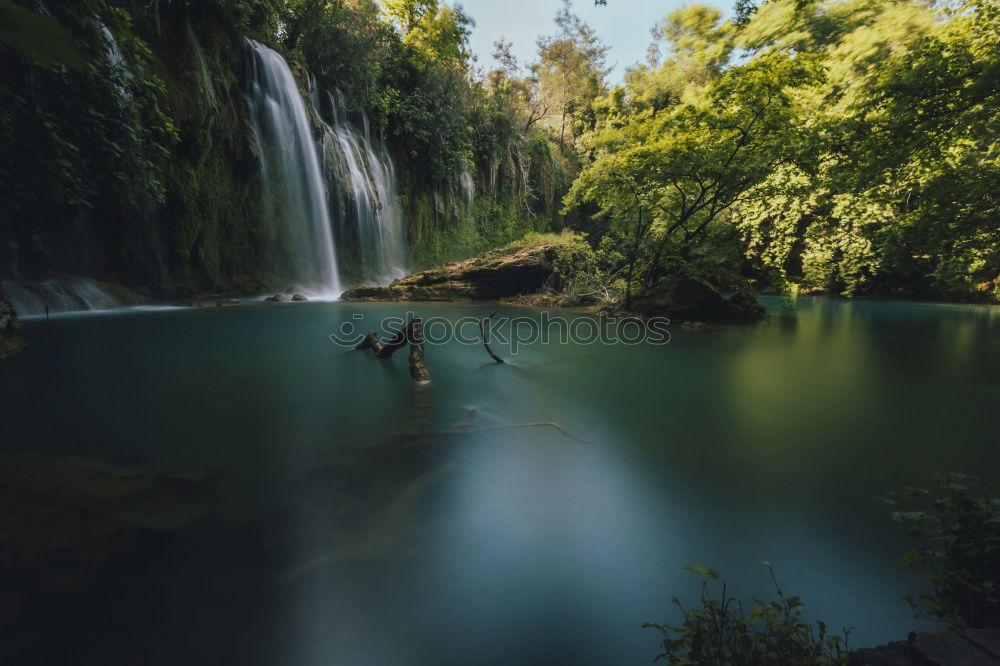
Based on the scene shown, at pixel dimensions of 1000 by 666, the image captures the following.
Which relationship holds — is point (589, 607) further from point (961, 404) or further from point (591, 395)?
point (961, 404)

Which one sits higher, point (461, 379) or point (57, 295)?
point (57, 295)

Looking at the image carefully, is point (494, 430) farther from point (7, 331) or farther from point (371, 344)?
point (7, 331)

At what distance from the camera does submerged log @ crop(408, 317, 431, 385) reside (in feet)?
16.8

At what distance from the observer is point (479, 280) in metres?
15.0

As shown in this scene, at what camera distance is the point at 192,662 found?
63.0 inches

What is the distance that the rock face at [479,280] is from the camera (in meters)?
14.5

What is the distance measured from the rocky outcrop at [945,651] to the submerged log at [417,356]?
432cm

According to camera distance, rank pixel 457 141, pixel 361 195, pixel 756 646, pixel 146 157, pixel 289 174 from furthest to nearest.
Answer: pixel 457 141 → pixel 361 195 → pixel 289 174 → pixel 146 157 → pixel 756 646

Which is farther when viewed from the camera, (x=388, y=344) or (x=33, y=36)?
(x=388, y=344)

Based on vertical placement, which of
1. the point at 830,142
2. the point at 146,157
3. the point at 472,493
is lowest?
the point at 472,493

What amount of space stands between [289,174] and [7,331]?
885 cm

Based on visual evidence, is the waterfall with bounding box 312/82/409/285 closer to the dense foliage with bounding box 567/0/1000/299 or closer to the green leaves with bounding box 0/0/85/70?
the dense foliage with bounding box 567/0/1000/299

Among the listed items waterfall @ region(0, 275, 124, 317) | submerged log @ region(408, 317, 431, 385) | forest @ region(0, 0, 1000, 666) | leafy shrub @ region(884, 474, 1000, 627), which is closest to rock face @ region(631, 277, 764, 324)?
forest @ region(0, 0, 1000, 666)

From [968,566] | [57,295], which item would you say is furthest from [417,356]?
[57,295]
